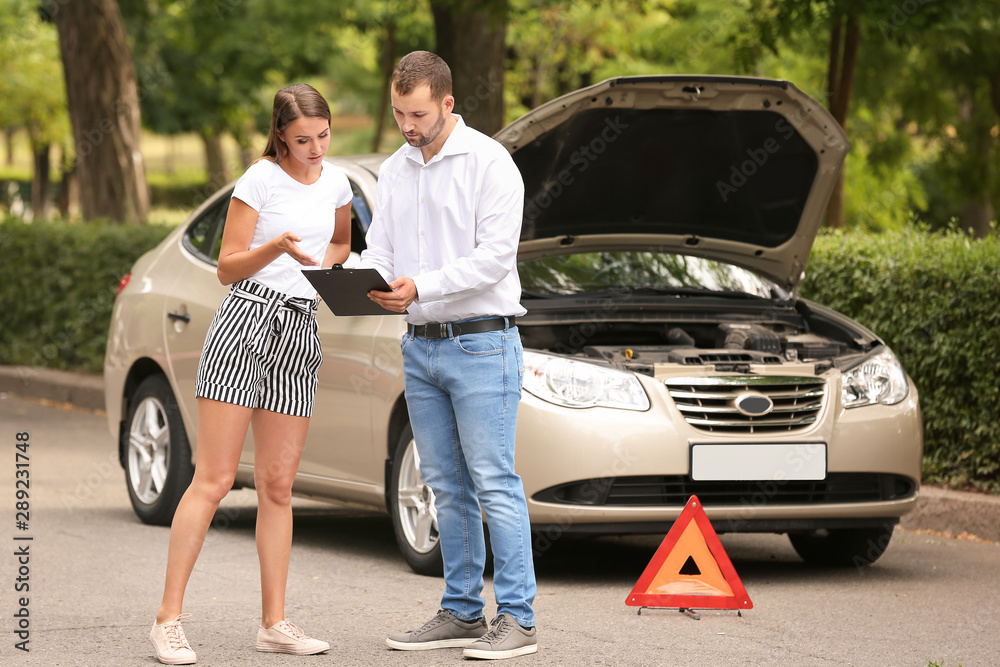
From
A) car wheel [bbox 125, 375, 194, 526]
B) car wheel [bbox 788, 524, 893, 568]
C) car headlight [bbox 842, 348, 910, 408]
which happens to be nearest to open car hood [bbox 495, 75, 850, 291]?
car headlight [bbox 842, 348, 910, 408]

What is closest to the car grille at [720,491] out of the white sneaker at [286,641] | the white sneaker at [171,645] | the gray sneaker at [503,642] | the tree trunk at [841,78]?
the gray sneaker at [503,642]

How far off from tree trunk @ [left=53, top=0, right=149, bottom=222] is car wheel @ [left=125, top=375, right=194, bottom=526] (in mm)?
Result: 7204

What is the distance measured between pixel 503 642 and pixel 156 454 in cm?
332

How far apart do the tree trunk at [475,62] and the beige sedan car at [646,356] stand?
5135 mm

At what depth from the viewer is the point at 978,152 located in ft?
54.1

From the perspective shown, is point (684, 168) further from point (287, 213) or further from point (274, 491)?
point (274, 491)

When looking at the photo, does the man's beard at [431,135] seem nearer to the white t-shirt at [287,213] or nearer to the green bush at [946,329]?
the white t-shirt at [287,213]

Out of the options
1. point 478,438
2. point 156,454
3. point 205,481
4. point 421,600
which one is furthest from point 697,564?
point 156,454

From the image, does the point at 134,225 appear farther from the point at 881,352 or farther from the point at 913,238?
the point at 881,352

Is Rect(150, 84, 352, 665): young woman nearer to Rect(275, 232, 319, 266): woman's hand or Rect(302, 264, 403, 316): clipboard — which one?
Rect(275, 232, 319, 266): woman's hand

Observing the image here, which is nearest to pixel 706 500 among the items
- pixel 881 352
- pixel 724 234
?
pixel 881 352

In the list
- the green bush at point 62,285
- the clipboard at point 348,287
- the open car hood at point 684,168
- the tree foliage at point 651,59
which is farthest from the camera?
the green bush at point 62,285

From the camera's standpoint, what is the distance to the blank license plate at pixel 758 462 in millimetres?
5504

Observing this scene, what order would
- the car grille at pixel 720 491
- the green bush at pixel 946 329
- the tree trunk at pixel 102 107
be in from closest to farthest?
the car grille at pixel 720 491
the green bush at pixel 946 329
the tree trunk at pixel 102 107
